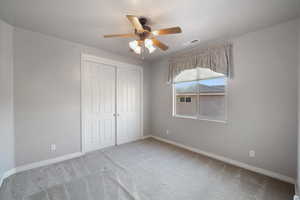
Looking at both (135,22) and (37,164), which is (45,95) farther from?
(135,22)

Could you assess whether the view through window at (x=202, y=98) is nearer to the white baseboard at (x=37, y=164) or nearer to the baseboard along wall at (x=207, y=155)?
the baseboard along wall at (x=207, y=155)

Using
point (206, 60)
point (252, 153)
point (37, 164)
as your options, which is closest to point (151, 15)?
point (206, 60)

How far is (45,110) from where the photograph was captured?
2623 mm

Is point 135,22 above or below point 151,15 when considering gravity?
below

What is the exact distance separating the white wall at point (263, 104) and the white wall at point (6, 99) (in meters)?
3.83

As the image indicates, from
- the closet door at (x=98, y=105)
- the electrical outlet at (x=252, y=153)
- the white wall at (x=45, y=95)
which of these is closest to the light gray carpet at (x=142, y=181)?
the electrical outlet at (x=252, y=153)

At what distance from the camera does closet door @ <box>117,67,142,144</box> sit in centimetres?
384

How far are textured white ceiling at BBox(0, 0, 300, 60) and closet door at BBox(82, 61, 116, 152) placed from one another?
0.98 meters

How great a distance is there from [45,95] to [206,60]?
11.4ft

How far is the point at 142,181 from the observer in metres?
2.13

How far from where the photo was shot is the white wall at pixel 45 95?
7.84 ft

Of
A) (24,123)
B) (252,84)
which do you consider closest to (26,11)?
(24,123)

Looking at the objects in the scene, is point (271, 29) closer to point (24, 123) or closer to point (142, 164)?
point (142, 164)

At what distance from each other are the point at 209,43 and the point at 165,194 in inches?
118
